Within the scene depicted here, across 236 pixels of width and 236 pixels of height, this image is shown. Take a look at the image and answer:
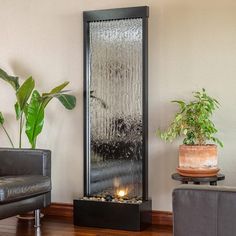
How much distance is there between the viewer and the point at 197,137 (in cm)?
372

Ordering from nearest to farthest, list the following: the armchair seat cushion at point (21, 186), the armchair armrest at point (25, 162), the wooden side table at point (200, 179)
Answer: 1. the armchair seat cushion at point (21, 186)
2. the wooden side table at point (200, 179)
3. the armchair armrest at point (25, 162)

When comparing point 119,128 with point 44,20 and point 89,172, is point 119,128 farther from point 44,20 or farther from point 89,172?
point 44,20

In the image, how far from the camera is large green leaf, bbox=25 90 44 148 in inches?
168

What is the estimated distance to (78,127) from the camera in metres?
4.45

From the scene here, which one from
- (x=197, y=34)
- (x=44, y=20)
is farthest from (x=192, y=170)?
(x=44, y=20)

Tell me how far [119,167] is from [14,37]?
1646mm

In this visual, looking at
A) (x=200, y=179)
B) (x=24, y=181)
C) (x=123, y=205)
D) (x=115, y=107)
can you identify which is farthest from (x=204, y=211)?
(x=115, y=107)

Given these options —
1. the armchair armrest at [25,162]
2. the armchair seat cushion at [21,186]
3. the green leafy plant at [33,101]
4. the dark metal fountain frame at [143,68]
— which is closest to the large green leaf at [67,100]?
the green leafy plant at [33,101]

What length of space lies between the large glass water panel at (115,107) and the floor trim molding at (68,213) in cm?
24

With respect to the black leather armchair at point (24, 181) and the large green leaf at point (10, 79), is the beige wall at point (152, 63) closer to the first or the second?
the large green leaf at point (10, 79)

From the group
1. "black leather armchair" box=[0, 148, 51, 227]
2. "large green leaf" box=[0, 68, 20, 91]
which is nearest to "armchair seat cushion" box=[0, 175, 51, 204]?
"black leather armchair" box=[0, 148, 51, 227]

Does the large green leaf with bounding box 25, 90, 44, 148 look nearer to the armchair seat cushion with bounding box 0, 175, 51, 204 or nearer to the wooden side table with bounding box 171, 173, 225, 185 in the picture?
the armchair seat cushion with bounding box 0, 175, 51, 204

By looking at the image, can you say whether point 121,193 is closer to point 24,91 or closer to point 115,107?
point 115,107

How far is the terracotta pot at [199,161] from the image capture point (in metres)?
3.60
